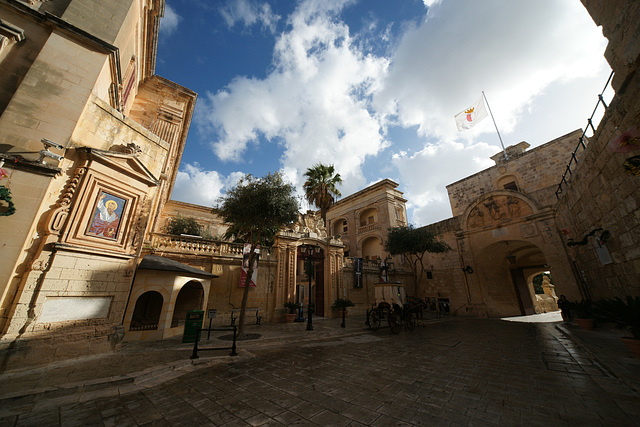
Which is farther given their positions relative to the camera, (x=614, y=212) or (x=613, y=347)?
(x=614, y=212)

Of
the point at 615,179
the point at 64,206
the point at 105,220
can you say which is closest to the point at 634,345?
the point at 615,179

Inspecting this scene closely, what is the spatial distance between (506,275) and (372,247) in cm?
1220

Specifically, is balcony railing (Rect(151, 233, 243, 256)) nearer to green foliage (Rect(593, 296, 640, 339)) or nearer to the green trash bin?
the green trash bin

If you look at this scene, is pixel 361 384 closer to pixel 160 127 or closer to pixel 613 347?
pixel 613 347

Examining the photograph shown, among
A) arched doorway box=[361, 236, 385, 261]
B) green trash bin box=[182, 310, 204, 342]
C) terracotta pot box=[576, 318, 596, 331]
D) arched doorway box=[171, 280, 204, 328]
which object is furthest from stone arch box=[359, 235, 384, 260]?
green trash bin box=[182, 310, 204, 342]

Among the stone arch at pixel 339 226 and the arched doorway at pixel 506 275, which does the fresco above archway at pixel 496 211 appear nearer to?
the arched doorway at pixel 506 275

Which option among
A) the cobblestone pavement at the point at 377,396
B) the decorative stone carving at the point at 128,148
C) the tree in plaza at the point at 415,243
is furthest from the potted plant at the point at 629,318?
the decorative stone carving at the point at 128,148

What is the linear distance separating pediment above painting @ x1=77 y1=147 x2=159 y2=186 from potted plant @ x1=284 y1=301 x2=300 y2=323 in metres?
9.52

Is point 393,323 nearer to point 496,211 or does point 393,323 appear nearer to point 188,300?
point 188,300

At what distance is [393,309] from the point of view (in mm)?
11078

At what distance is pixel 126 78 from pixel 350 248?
2421 cm

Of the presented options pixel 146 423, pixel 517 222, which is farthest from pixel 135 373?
pixel 517 222

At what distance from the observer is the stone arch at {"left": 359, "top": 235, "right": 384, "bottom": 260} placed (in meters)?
25.3

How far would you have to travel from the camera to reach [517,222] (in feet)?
50.8
